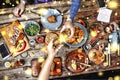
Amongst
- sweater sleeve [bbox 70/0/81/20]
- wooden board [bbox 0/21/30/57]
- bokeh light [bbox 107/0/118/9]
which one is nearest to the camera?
sweater sleeve [bbox 70/0/81/20]

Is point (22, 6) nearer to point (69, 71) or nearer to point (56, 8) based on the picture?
point (56, 8)

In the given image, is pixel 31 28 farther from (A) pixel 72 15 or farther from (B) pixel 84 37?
Answer: (B) pixel 84 37

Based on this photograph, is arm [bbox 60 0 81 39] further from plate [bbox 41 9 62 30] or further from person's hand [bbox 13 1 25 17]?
person's hand [bbox 13 1 25 17]

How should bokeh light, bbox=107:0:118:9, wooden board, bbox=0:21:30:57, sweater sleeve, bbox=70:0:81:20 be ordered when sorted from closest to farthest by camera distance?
sweater sleeve, bbox=70:0:81:20, wooden board, bbox=0:21:30:57, bokeh light, bbox=107:0:118:9

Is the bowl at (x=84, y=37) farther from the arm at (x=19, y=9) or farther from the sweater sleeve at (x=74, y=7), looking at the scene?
the arm at (x=19, y=9)

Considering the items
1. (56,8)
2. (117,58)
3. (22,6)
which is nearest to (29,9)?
(22,6)

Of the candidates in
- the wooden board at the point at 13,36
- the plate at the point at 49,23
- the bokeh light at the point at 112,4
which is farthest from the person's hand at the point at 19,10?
the bokeh light at the point at 112,4

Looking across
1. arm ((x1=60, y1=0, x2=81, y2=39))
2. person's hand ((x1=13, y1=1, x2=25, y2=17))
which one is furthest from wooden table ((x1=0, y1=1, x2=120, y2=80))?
arm ((x1=60, y1=0, x2=81, y2=39))

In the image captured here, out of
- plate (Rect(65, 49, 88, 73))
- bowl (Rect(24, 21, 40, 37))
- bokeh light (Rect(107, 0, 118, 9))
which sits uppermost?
bokeh light (Rect(107, 0, 118, 9))

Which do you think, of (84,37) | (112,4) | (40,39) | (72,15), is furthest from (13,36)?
(112,4)

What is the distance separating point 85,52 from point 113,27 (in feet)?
1.96

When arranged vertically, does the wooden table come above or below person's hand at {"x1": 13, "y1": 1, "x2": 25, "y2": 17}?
below

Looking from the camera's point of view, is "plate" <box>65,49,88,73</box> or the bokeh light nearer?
"plate" <box>65,49,88,73</box>

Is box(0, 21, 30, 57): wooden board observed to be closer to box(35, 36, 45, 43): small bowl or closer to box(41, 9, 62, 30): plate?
box(35, 36, 45, 43): small bowl
